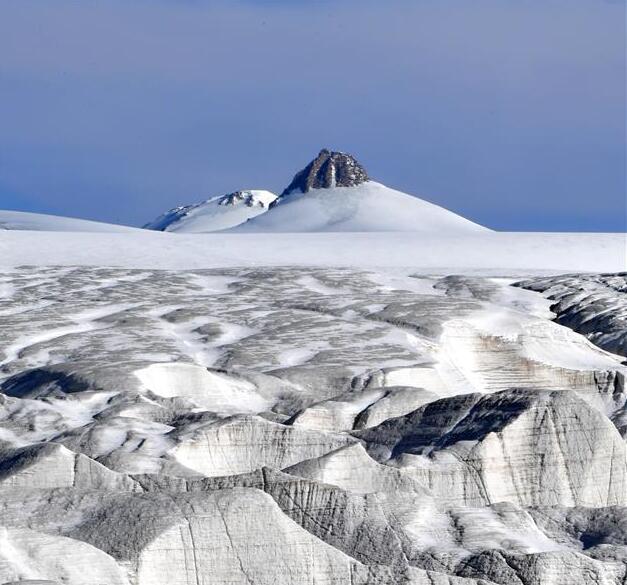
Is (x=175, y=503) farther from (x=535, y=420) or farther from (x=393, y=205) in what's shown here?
(x=393, y=205)

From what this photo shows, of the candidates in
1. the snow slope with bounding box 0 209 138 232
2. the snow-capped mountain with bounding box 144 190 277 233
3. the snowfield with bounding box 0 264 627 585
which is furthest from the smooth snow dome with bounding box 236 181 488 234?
the snowfield with bounding box 0 264 627 585

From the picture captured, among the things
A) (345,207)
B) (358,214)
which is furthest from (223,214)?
(358,214)

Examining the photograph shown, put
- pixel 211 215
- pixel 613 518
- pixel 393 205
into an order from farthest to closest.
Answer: pixel 211 215 < pixel 393 205 < pixel 613 518

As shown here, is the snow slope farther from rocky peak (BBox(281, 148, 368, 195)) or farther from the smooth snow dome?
rocky peak (BBox(281, 148, 368, 195))

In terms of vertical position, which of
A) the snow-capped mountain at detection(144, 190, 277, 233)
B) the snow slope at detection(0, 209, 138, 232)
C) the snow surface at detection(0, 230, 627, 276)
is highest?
the snow surface at detection(0, 230, 627, 276)

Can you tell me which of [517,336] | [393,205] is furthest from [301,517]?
[393,205]

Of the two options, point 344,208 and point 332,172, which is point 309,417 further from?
point 332,172
